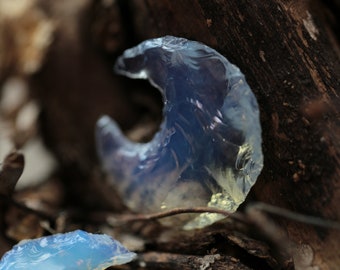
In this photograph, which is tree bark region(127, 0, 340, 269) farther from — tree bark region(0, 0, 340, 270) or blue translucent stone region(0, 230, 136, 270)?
blue translucent stone region(0, 230, 136, 270)

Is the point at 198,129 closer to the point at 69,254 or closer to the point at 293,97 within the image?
the point at 293,97

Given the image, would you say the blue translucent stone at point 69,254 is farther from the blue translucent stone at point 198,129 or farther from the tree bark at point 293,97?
the tree bark at point 293,97

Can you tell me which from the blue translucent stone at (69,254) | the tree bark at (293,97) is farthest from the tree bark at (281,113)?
the blue translucent stone at (69,254)

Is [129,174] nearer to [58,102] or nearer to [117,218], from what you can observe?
[117,218]

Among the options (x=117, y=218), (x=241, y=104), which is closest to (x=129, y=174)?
(x=117, y=218)

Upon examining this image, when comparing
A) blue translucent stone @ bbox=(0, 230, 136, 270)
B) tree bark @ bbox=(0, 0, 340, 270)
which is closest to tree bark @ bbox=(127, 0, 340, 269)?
tree bark @ bbox=(0, 0, 340, 270)
